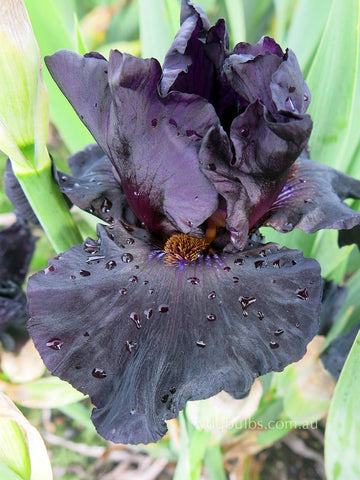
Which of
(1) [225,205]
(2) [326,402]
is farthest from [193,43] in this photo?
(2) [326,402]

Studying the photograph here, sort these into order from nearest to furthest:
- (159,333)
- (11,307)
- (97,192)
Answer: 1. (159,333)
2. (97,192)
3. (11,307)

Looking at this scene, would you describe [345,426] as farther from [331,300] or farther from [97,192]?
[97,192]

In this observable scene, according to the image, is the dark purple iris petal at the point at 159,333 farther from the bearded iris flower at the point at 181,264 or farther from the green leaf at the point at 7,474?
the green leaf at the point at 7,474

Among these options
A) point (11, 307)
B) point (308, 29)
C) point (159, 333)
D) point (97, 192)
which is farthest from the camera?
point (308, 29)

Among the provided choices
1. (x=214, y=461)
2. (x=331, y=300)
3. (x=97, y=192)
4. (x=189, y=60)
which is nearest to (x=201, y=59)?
(x=189, y=60)

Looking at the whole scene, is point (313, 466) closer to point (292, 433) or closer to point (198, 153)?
point (292, 433)

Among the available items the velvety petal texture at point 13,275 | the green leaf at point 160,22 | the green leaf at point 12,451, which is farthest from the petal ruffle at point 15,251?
the green leaf at point 160,22
